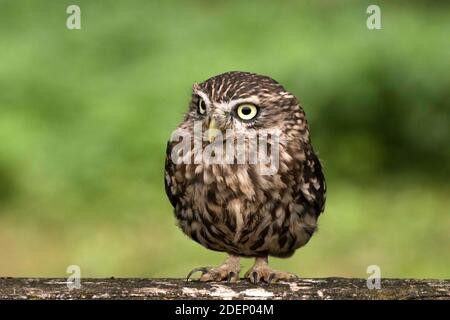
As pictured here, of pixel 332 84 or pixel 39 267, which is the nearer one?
pixel 39 267

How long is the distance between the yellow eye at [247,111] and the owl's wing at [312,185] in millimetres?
412

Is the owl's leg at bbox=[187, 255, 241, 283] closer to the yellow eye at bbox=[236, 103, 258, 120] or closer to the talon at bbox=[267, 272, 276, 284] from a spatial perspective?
the talon at bbox=[267, 272, 276, 284]

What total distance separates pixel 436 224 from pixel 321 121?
102 cm

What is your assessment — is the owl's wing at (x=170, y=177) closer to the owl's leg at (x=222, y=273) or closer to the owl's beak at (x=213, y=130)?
the owl's leg at (x=222, y=273)

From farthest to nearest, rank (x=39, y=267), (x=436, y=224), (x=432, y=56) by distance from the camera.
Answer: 1. (x=432, y=56)
2. (x=436, y=224)
3. (x=39, y=267)

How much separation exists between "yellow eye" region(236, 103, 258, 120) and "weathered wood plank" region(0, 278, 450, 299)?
587 millimetres

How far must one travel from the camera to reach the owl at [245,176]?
12.2 feet

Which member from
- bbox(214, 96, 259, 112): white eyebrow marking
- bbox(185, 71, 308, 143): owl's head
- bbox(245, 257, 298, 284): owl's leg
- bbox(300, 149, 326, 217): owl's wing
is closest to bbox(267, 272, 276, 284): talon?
bbox(245, 257, 298, 284): owl's leg

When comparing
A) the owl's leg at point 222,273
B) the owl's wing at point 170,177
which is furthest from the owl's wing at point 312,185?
the owl's wing at point 170,177

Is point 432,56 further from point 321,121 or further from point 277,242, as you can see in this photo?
point 277,242

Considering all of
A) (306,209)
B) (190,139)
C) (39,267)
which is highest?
(190,139)

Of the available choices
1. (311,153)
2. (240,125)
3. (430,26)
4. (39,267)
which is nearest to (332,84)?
(430,26)

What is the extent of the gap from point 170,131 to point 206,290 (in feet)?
9.40

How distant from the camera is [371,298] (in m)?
3.35
